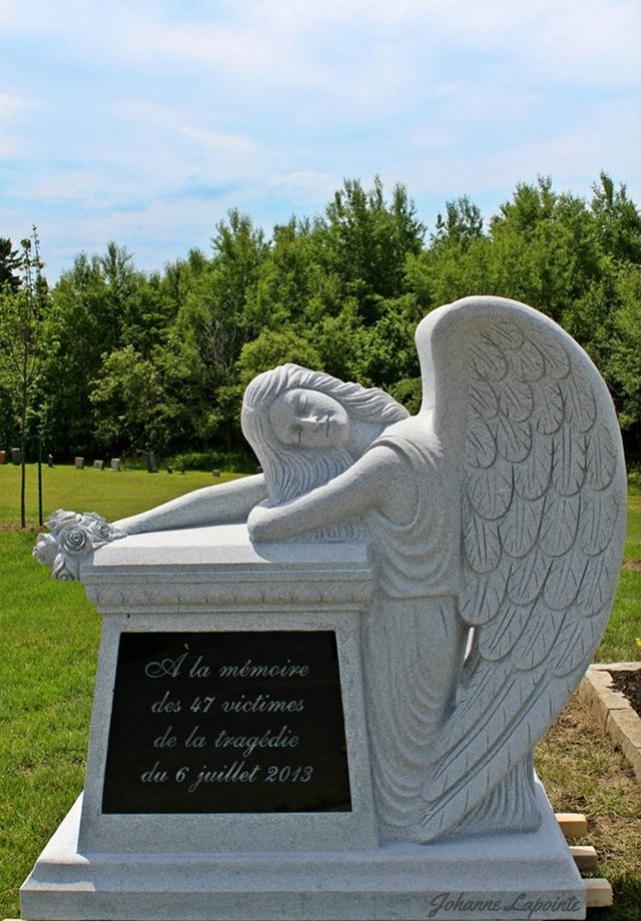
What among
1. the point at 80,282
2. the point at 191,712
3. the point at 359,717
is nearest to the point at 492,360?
the point at 359,717

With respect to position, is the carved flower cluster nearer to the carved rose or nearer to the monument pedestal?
the carved rose

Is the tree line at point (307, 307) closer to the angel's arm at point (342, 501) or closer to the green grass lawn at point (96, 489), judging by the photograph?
the green grass lawn at point (96, 489)

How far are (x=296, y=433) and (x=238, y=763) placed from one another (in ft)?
4.44

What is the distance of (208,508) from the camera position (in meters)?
4.13

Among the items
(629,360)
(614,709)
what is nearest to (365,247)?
(629,360)

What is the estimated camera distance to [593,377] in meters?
3.76

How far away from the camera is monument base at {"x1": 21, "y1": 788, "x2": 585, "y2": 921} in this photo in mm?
3543

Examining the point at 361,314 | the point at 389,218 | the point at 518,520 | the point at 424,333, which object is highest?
the point at 389,218

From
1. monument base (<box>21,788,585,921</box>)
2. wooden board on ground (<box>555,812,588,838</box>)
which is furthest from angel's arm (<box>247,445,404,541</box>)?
wooden board on ground (<box>555,812,588,838</box>)

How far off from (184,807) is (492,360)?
85.2 inches

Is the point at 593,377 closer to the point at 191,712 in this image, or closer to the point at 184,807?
the point at 191,712

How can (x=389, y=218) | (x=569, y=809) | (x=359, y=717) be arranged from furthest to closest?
(x=389, y=218) → (x=569, y=809) → (x=359, y=717)

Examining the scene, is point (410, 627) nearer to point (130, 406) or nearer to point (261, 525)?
point (261, 525)

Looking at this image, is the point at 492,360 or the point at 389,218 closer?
the point at 492,360
